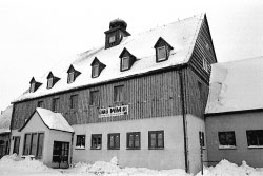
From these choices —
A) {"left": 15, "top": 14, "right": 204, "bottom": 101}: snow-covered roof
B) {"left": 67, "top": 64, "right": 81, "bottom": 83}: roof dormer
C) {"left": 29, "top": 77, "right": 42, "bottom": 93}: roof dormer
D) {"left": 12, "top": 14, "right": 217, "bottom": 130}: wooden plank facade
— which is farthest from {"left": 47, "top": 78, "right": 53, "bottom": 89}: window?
{"left": 12, "top": 14, "right": 217, "bottom": 130}: wooden plank facade

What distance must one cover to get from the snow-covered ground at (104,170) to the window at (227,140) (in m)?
1.28

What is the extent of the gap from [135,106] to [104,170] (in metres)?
5.35

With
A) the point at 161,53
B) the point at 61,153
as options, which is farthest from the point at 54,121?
the point at 161,53

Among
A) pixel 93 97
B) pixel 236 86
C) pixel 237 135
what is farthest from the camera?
pixel 93 97

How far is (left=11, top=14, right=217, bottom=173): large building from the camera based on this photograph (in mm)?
17828

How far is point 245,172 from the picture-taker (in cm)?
1719

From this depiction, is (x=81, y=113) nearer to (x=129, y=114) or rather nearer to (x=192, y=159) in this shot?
(x=129, y=114)

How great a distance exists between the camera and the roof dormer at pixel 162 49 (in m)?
19.9

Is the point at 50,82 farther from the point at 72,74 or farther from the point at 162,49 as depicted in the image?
the point at 162,49

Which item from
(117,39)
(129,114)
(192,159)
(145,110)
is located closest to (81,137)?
(129,114)

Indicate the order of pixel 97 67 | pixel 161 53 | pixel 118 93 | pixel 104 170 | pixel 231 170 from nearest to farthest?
pixel 231 170, pixel 104 170, pixel 161 53, pixel 118 93, pixel 97 67

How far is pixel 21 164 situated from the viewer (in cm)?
2116

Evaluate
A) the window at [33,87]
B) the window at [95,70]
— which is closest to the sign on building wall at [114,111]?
the window at [95,70]

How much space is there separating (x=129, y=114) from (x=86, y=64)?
10167mm
